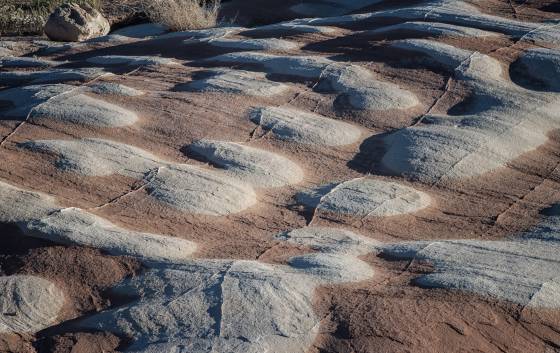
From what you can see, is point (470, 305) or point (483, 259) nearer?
point (470, 305)

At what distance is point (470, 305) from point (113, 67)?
15.3 ft

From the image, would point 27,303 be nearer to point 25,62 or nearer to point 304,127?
point 304,127

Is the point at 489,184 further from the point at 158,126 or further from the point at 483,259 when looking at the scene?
the point at 158,126

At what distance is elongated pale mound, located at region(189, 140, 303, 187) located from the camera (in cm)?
483

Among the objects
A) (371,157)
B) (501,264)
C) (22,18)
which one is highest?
(501,264)

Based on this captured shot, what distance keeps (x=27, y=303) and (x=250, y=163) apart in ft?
5.89

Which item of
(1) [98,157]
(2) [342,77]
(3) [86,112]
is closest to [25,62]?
(3) [86,112]

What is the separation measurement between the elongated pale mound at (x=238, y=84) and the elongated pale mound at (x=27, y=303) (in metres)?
2.82

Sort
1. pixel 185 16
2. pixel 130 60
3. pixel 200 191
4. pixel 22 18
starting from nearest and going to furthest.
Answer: pixel 200 191, pixel 130 60, pixel 185 16, pixel 22 18

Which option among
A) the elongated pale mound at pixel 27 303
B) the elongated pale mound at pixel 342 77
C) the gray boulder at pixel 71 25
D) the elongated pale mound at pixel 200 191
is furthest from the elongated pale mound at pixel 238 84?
the gray boulder at pixel 71 25

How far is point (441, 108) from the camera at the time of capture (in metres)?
6.02

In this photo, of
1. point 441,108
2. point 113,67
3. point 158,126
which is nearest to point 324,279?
point 158,126


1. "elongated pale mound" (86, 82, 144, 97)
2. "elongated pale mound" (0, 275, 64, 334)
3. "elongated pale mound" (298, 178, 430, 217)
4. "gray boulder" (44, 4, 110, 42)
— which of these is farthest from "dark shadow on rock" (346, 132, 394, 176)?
"gray boulder" (44, 4, 110, 42)

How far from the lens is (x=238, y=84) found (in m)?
6.26
